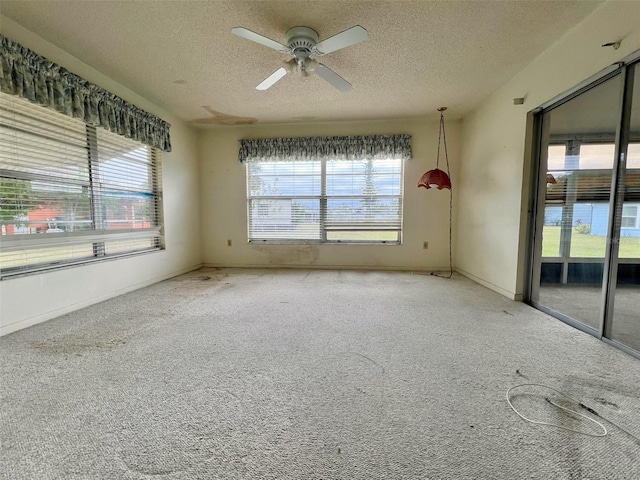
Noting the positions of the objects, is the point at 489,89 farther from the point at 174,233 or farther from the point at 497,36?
the point at 174,233

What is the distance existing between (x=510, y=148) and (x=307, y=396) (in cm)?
329

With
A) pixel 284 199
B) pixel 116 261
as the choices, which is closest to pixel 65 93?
pixel 116 261

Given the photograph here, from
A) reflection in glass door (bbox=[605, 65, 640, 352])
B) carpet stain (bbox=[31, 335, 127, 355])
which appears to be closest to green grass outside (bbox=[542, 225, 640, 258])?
reflection in glass door (bbox=[605, 65, 640, 352])

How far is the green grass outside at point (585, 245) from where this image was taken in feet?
6.37

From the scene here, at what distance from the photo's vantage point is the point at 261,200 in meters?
4.79

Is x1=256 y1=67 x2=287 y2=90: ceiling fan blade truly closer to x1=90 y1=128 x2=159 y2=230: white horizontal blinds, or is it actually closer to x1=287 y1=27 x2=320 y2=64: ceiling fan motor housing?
x1=287 y1=27 x2=320 y2=64: ceiling fan motor housing

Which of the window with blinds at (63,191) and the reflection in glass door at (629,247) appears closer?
the reflection in glass door at (629,247)

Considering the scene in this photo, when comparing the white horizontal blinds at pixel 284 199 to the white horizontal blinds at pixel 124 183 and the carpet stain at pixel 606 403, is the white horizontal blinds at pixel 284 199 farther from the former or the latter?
the carpet stain at pixel 606 403

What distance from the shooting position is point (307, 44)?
2178 millimetres

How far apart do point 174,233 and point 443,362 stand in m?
3.94

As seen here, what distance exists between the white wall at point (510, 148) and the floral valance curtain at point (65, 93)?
168 inches

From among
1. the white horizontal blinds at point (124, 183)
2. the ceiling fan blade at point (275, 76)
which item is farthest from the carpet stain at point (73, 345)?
the ceiling fan blade at point (275, 76)

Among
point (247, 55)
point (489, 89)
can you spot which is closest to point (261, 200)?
point (247, 55)

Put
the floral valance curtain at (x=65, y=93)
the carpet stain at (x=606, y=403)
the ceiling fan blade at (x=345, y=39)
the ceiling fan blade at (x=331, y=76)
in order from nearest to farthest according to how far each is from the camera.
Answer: the carpet stain at (x=606, y=403) < the ceiling fan blade at (x=345, y=39) < the floral valance curtain at (x=65, y=93) < the ceiling fan blade at (x=331, y=76)
